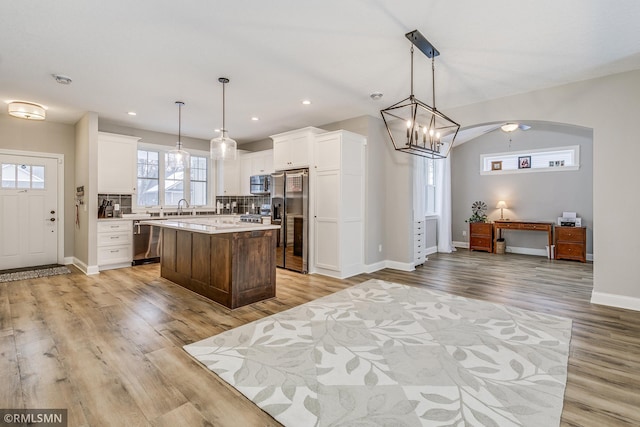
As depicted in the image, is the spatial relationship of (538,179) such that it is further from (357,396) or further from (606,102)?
(357,396)

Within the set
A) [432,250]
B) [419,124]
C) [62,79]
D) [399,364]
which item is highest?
[62,79]

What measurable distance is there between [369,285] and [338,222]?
1.10m

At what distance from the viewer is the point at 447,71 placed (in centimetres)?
358

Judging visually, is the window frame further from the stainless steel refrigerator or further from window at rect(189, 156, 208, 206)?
the stainless steel refrigerator

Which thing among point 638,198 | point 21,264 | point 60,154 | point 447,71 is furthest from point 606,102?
point 21,264

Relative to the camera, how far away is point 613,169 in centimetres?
367

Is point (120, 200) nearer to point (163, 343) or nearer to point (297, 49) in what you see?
point (163, 343)

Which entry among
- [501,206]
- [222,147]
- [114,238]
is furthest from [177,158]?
[501,206]

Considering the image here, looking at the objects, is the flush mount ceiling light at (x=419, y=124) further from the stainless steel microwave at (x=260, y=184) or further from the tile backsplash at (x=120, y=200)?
the tile backsplash at (x=120, y=200)

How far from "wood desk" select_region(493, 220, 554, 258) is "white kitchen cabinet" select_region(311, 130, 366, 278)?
13.8 feet

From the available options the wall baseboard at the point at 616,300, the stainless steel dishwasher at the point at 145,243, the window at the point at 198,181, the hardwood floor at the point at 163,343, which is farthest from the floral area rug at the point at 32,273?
the wall baseboard at the point at 616,300

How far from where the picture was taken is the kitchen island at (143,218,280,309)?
3.52 m

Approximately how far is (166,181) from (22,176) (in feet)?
7.56

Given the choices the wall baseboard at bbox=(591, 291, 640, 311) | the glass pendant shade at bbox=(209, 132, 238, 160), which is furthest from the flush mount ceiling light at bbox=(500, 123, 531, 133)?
the glass pendant shade at bbox=(209, 132, 238, 160)
